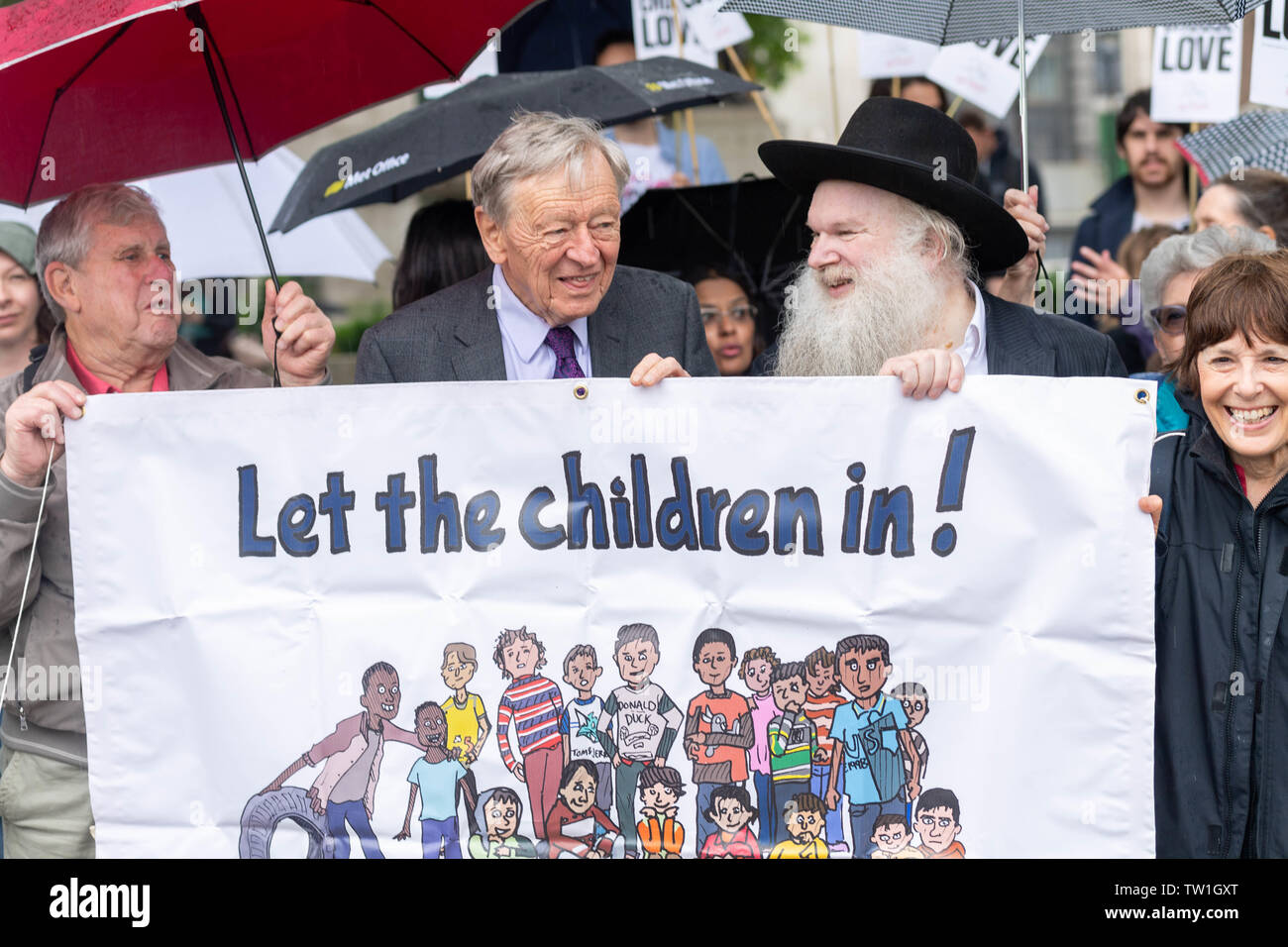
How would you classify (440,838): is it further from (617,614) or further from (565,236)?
(565,236)

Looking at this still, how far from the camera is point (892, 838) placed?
10.4ft

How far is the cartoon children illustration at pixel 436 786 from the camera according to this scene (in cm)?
326

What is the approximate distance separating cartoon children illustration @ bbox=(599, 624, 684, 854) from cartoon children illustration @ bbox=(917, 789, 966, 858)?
0.60m

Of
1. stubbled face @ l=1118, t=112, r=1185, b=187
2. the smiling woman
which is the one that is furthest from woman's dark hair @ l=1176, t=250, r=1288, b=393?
stubbled face @ l=1118, t=112, r=1185, b=187

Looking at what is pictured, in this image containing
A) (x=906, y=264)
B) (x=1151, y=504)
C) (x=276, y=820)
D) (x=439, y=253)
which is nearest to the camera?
(x=1151, y=504)

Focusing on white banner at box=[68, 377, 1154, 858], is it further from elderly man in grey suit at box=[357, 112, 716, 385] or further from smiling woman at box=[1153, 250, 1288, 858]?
elderly man in grey suit at box=[357, 112, 716, 385]

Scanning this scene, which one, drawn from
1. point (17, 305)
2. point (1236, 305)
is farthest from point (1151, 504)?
point (17, 305)

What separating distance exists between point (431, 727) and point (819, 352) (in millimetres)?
1514

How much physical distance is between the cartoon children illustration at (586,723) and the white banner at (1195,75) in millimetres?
4421

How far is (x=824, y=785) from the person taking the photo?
3.18 m

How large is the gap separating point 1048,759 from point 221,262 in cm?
456

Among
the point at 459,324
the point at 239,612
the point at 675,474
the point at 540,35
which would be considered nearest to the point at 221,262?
the point at 540,35

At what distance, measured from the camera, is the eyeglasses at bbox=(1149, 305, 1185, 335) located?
14.7 feet

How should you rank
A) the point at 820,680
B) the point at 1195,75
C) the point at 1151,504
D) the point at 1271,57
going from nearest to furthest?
the point at 1151,504 → the point at 820,680 → the point at 1271,57 → the point at 1195,75
